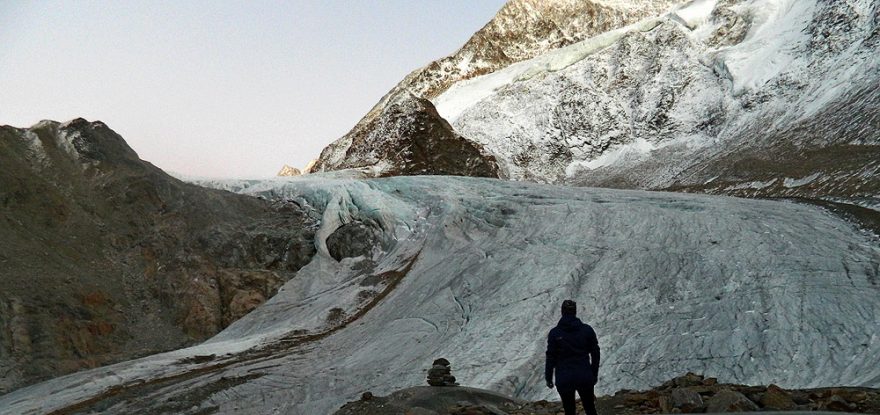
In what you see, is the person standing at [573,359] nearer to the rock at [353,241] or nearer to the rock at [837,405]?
the rock at [837,405]

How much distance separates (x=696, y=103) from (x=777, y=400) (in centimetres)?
6885

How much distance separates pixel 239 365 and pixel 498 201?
15.6m

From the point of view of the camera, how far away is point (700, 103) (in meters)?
74.5

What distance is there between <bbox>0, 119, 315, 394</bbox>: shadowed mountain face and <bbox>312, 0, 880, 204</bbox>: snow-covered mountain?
1173 inches

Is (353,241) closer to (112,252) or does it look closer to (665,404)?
(112,252)

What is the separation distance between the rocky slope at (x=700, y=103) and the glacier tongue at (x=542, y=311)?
62.3 ft

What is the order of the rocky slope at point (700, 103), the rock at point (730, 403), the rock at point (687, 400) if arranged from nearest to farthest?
the rock at point (730, 403) < the rock at point (687, 400) < the rocky slope at point (700, 103)

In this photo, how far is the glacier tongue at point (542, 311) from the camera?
61.3 ft

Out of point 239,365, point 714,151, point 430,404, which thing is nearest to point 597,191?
point 239,365

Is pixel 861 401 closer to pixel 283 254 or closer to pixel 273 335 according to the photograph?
pixel 273 335

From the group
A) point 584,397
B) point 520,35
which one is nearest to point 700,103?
point 520,35

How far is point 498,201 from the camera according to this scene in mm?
34188

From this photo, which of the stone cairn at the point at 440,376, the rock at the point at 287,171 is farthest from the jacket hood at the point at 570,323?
the rock at the point at 287,171

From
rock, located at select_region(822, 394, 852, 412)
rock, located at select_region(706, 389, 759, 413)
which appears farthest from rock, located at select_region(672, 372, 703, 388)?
rock, located at select_region(822, 394, 852, 412)
